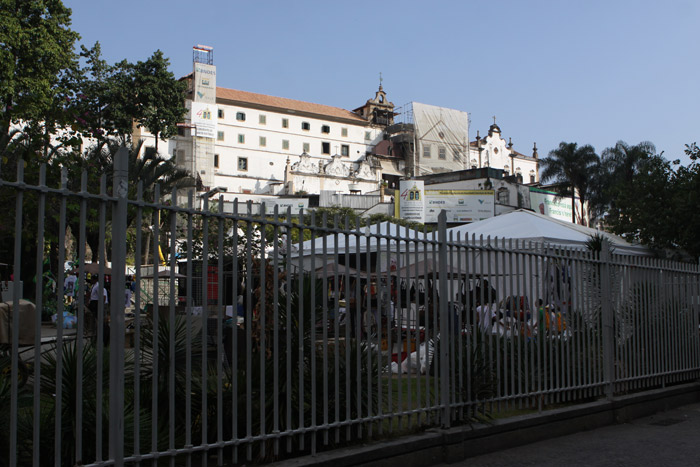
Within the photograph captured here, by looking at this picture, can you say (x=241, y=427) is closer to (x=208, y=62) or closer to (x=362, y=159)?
(x=208, y=62)

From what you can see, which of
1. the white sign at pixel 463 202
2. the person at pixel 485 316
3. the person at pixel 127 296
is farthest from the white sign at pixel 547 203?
the person at pixel 485 316

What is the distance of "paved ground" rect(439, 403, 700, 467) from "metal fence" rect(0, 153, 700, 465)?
428 mm

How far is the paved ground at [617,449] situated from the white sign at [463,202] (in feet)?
196

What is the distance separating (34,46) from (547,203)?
59.1 meters

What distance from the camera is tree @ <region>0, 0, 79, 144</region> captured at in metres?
27.5

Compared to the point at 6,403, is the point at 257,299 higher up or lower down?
higher up

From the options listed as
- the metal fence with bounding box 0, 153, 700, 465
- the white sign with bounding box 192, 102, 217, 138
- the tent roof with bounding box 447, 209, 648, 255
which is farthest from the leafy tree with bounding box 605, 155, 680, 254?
the white sign with bounding box 192, 102, 217, 138

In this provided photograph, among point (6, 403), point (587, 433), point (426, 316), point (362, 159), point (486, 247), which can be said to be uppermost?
point (362, 159)

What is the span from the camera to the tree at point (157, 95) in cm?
5009

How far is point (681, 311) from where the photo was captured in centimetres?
947

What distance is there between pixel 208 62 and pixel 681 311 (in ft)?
236

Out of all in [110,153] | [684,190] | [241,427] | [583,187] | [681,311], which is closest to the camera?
[241,427]

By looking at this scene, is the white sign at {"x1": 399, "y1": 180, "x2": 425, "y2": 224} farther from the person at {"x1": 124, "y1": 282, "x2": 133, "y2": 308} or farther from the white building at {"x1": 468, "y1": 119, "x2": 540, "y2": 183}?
the person at {"x1": 124, "y1": 282, "x2": 133, "y2": 308}

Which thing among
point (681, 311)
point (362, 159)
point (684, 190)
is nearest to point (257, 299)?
point (681, 311)
